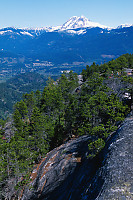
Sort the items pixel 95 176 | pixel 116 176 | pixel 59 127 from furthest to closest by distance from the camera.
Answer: pixel 59 127
pixel 95 176
pixel 116 176

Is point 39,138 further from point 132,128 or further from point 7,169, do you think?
point 132,128

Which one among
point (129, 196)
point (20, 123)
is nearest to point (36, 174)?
point (20, 123)

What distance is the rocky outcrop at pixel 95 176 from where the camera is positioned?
15.4 meters

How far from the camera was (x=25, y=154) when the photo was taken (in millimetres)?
41906

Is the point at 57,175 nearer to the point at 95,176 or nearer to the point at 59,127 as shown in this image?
the point at 95,176

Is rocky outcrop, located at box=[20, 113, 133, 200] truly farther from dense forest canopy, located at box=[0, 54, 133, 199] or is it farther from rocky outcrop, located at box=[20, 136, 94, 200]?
dense forest canopy, located at box=[0, 54, 133, 199]

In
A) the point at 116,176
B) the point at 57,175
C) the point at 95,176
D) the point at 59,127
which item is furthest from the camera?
the point at 59,127

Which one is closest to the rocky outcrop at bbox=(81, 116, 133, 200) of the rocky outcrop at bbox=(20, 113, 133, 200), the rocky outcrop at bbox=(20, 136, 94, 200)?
the rocky outcrop at bbox=(20, 113, 133, 200)

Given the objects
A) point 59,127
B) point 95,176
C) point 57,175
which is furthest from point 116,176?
point 59,127

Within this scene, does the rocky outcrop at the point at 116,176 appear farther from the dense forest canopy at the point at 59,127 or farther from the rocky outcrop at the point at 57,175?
the rocky outcrop at the point at 57,175

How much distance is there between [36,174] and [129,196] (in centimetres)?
3285

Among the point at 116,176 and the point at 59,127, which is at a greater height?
the point at 116,176

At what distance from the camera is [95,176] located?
63.5 feet

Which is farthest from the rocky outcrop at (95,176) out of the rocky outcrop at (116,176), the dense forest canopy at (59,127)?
the dense forest canopy at (59,127)
